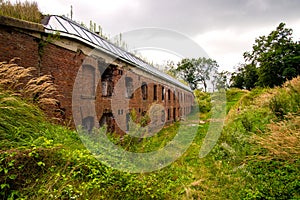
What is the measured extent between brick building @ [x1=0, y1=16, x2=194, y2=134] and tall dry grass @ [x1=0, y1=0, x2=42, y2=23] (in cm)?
37

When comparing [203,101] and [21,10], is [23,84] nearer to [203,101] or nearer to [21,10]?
[21,10]

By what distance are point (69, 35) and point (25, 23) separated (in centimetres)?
146

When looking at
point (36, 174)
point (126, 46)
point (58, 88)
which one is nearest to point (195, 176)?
point (36, 174)

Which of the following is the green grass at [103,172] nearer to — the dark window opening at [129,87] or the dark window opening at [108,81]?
the dark window opening at [108,81]

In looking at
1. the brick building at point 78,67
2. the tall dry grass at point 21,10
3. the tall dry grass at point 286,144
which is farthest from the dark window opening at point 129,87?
the tall dry grass at point 286,144

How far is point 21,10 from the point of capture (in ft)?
20.6

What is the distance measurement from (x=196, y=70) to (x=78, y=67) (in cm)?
4303

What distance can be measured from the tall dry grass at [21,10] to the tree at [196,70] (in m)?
37.2

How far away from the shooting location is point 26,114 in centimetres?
388

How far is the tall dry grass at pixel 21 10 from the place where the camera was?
590 centimetres

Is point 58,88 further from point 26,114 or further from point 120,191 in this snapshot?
point 120,191

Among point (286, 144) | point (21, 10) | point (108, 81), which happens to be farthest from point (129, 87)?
point (286, 144)

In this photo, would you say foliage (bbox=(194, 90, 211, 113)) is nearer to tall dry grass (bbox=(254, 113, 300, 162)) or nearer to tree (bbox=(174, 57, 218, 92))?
tree (bbox=(174, 57, 218, 92))

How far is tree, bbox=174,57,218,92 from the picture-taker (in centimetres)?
4378
